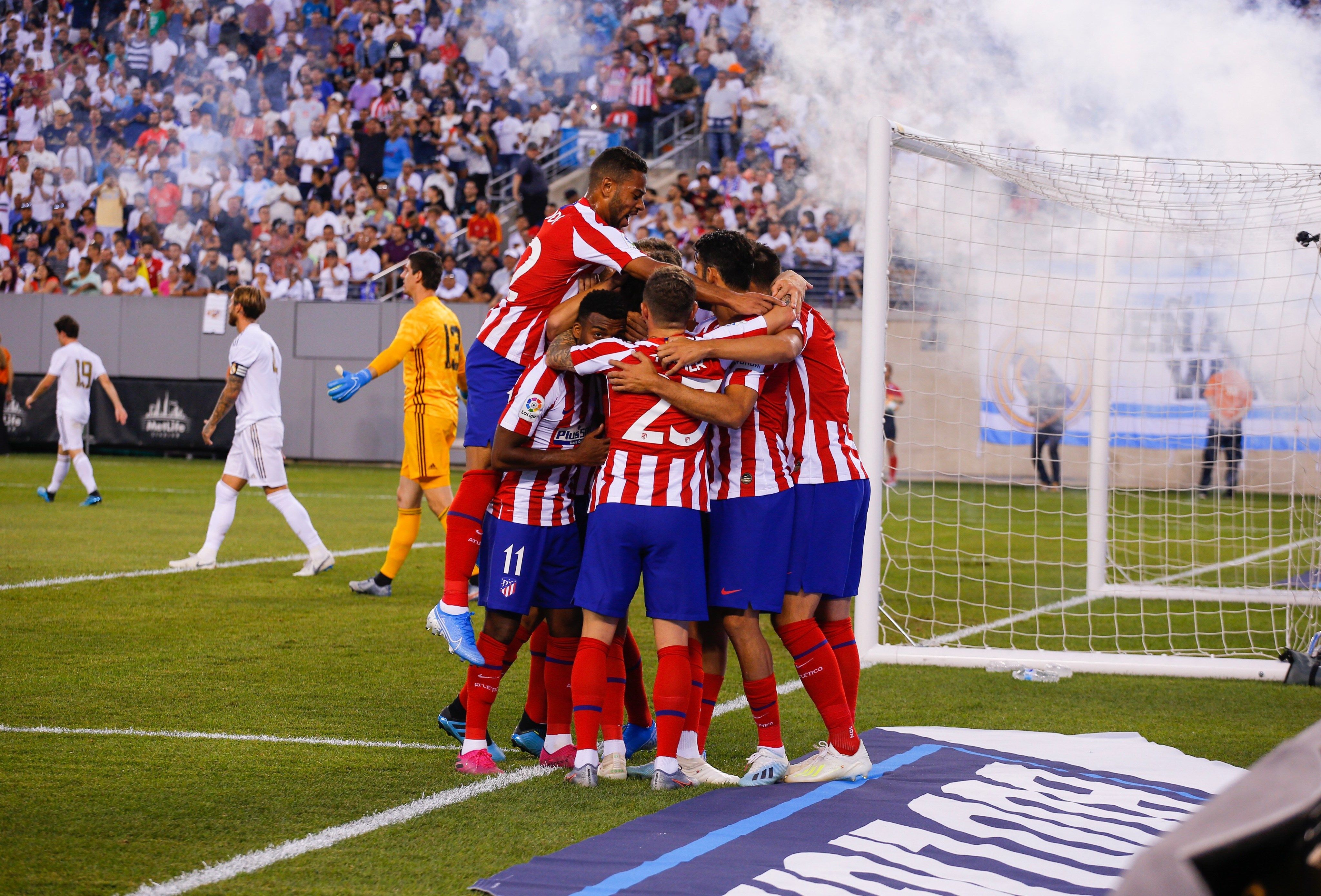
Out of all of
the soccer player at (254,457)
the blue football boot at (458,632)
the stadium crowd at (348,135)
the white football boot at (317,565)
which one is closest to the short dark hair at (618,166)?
the blue football boot at (458,632)

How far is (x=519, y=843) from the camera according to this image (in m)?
3.54

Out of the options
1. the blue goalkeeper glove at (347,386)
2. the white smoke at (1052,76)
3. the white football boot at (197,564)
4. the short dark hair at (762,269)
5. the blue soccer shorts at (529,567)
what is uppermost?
the white smoke at (1052,76)

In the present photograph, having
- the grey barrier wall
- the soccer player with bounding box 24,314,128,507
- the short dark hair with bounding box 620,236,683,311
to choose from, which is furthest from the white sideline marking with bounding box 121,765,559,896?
the grey barrier wall

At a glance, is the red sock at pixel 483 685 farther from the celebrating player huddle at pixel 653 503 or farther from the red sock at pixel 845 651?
the red sock at pixel 845 651

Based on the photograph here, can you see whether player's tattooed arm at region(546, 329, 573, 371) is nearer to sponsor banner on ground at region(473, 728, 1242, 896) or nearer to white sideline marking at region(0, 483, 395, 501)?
sponsor banner on ground at region(473, 728, 1242, 896)

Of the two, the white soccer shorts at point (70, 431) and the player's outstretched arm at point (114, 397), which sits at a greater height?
the player's outstretched arm at point (114, 397)

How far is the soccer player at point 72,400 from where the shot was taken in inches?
539

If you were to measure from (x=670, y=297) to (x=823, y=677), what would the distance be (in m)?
1.42

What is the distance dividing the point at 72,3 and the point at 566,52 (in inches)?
425

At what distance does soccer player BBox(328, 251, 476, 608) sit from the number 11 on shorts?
3823 mm

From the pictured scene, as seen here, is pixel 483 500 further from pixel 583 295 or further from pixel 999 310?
pixel 999 310

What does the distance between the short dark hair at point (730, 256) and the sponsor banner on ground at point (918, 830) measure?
179 centimetres

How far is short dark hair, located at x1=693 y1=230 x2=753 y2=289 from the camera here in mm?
4551

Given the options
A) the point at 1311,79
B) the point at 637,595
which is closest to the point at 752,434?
the point at 637,595
